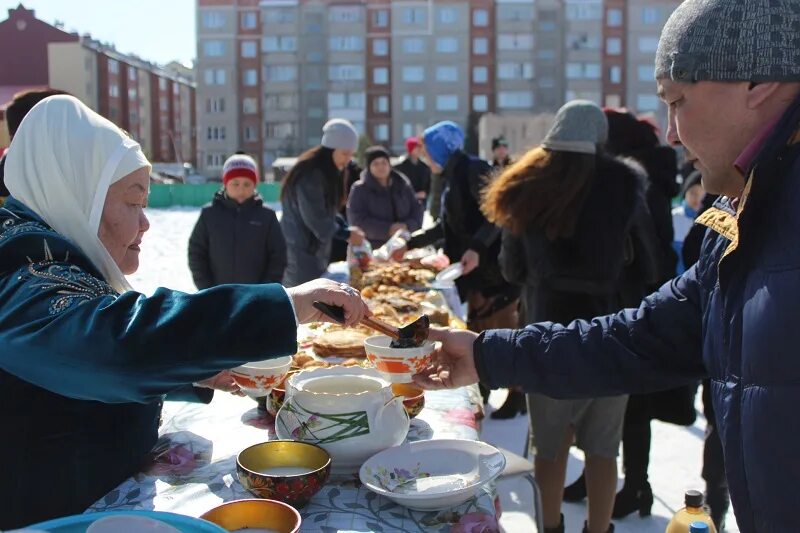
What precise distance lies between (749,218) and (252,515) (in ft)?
3.32

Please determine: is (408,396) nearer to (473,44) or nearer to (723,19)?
(723,19)

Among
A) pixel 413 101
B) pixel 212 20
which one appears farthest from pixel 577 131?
pixel 212 20

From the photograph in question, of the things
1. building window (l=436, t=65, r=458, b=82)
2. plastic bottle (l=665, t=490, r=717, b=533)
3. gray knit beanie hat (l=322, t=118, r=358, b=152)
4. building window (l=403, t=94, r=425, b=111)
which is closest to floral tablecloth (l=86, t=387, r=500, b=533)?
plastic bottle (l=665, t=490, r=717, b=533)

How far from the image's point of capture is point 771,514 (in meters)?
1.20

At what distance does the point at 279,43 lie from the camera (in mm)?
54531

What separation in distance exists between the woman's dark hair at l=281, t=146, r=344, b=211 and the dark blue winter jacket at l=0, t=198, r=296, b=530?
3714 millimetres

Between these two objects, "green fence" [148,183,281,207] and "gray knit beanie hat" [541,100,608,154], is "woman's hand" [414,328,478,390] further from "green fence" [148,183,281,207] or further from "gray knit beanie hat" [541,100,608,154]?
"green fence" [148,183,281,207]

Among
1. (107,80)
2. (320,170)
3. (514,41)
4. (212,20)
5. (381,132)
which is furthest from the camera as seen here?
(381,132)

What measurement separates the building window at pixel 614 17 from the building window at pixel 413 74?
14089 mm

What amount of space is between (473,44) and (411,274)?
52651mm

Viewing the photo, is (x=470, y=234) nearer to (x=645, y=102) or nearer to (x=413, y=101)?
(x=413, y=101)

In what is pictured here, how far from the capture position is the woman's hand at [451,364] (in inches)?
77.4

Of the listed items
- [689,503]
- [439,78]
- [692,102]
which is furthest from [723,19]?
[439,78]

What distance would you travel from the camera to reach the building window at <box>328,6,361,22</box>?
Result: 53719 millimetres
